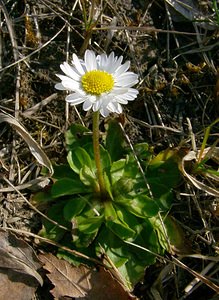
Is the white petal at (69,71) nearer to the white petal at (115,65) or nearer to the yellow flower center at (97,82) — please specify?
the yellow flower center at (97,82)

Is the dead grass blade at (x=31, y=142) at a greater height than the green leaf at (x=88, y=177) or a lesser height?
greater

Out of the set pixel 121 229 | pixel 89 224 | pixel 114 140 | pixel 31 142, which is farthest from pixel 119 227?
pixel 31 142

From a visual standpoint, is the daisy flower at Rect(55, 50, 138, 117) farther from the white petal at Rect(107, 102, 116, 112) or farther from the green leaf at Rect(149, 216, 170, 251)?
the green leaf at Rect(149, 216, 170, 251)

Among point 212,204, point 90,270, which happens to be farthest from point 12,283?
point 212,204

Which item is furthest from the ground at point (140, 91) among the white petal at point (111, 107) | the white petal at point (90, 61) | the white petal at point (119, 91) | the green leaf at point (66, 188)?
the white petal at point (111, 107)

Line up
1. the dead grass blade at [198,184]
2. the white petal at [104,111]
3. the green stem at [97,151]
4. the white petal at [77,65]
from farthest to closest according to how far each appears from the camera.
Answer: the dead grass blade at [198,184] < the white petal at [77,65] < the green stem at [97,151] < the white petal at [104,111]

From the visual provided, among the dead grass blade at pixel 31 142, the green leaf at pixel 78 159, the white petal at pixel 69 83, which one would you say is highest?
the white petal at pixel 69 83

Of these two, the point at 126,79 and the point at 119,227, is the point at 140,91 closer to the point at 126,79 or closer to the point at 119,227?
the point at 126,79
